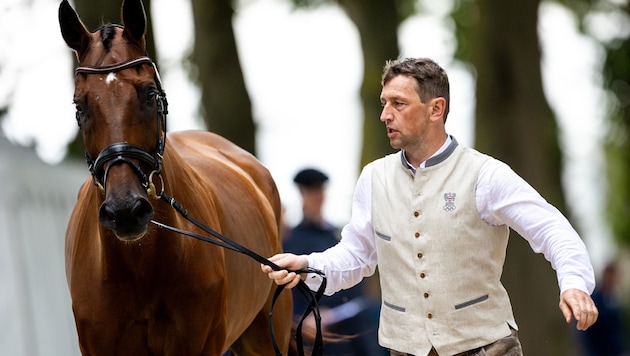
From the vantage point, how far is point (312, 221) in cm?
827

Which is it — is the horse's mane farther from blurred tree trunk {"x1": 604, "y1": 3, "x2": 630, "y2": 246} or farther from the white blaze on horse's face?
blurred tree trunk {"x1": 604, "y1": 3, "x2": 630, "y2": 246}

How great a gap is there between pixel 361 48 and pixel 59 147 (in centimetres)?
452

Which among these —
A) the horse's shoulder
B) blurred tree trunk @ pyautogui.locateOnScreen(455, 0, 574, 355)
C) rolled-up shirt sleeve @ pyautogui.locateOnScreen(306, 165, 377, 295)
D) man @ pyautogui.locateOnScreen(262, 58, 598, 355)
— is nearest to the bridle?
man @ pyautogui.locateOnScreen(262, 58, 598, 355)

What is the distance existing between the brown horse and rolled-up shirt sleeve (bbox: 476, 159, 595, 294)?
1.26 metres

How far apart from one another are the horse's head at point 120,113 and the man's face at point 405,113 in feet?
3.10

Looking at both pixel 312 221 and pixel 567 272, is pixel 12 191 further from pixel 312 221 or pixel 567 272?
pixel 567 272

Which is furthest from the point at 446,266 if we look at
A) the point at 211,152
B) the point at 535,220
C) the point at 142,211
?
the point at 211,152

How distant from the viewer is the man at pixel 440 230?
13.9ft

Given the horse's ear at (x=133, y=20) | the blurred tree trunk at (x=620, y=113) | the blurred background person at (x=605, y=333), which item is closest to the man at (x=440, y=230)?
the horse's ear at (x=133, y=20)

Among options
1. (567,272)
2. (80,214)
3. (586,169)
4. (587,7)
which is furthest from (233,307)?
(586,169)

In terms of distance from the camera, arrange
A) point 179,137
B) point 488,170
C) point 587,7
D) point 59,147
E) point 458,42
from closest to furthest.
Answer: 1. point 488,170
2. point 179,137
3. point 59,147
4. point 587,7
5. point 458,42

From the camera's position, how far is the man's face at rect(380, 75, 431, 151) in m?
4.34

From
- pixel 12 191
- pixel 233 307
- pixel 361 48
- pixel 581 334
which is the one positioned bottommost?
pixel 581 334

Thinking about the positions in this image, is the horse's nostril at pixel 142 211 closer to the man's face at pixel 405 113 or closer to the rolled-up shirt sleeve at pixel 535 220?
the man's face at pixel 405 113
